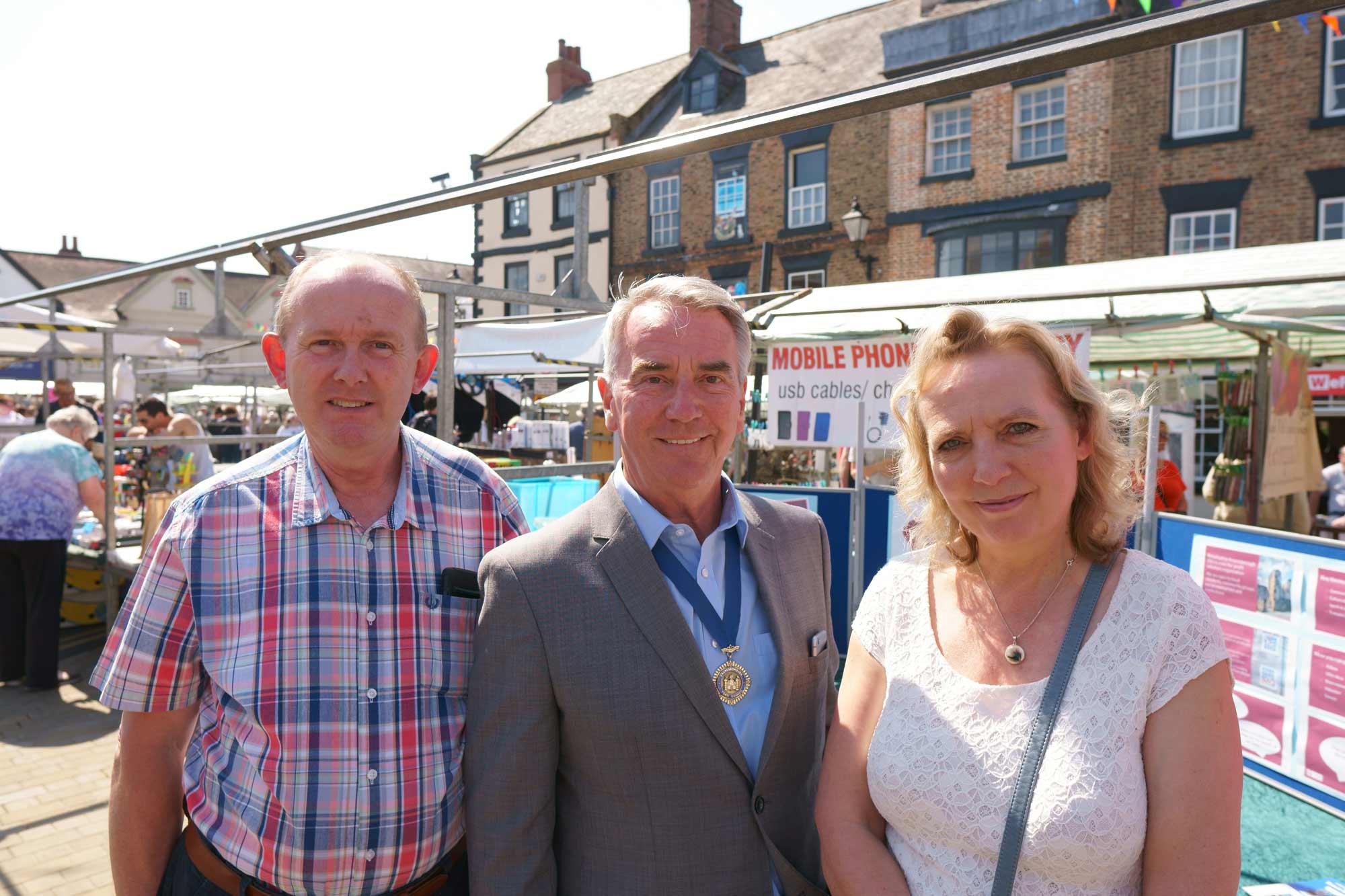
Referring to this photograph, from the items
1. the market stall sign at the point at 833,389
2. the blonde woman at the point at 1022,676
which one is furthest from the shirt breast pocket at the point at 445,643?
the market stall sign at the point at 833,389

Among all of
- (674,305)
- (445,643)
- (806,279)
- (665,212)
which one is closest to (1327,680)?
(674,305)

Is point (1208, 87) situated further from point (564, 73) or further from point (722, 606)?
point (564, 73)

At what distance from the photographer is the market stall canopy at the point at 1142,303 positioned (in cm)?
572

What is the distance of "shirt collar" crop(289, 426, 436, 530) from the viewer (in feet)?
5.40

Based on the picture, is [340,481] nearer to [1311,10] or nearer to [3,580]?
[1311,10]

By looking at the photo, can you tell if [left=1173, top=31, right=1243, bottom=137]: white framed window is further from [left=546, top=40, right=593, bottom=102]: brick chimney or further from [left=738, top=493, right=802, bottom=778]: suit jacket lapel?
[left=546, top=40, right=593, bottom=102]: brick chimney

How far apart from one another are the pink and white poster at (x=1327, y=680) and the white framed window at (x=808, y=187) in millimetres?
18180

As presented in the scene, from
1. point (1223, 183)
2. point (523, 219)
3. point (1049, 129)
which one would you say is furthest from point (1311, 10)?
point (523, 219)

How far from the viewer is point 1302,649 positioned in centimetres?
357

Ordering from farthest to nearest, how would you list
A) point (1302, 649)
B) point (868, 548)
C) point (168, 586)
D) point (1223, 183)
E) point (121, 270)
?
point (1223, 183) → point (868, 548) → point (121, 270) → point (1302, 649) → point (168, 586)

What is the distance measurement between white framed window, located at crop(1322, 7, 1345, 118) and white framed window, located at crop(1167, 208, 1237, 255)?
77.5 inches

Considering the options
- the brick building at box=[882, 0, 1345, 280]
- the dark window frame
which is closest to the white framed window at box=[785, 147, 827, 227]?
the brick building at box=[882, 0, 1345, 280]

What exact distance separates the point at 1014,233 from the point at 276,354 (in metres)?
18.0

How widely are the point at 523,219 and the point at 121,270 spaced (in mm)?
25333
